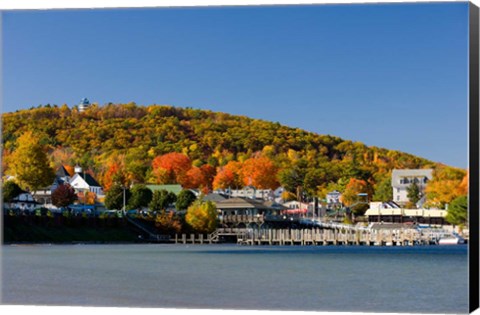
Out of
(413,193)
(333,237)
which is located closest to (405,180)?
(413,193)

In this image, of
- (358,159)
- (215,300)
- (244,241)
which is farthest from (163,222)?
(215,300)

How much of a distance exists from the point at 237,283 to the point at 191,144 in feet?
68.6

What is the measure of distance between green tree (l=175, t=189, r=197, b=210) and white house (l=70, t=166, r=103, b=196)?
291 cm

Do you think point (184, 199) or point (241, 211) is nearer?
point (184, 199)

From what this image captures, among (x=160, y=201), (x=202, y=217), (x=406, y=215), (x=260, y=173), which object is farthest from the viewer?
(x=260, y=173)

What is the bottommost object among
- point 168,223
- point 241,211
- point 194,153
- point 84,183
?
point 168,223

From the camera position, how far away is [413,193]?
102 ft

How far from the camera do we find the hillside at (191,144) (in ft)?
98.0

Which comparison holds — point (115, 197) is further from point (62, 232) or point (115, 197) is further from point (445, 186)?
point (445, 186)

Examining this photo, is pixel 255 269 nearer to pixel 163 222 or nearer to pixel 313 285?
pixel 313 285

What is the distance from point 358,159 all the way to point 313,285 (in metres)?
17.4

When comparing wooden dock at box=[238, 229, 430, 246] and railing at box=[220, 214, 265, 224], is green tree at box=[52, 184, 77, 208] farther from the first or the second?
railing at box=[220, 214, 265, 224]

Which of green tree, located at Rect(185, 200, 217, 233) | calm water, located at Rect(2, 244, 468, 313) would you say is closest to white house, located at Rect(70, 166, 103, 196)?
green tree, located at Rect(185, 200, 217, 233)

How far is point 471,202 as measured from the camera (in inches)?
395
